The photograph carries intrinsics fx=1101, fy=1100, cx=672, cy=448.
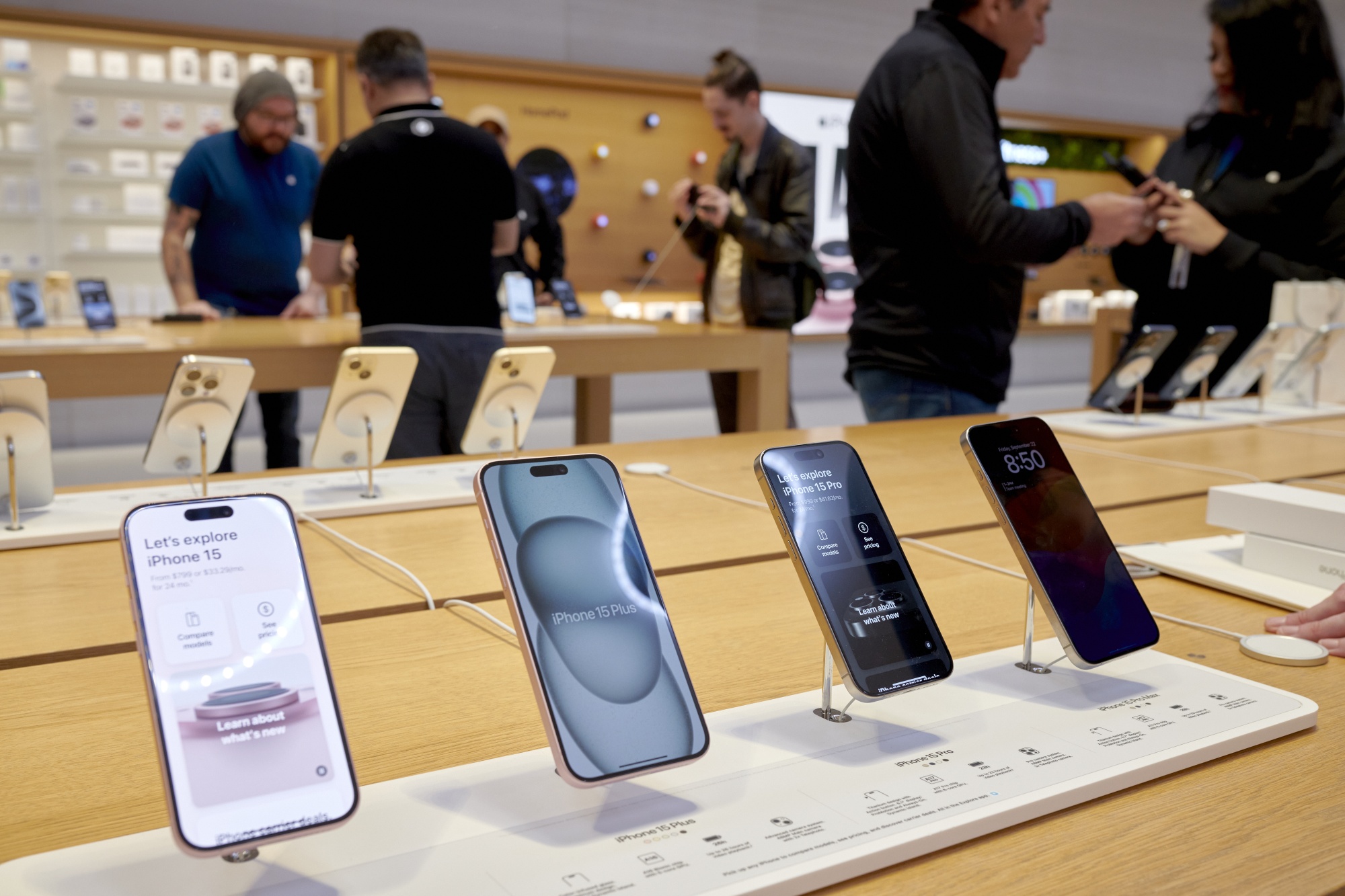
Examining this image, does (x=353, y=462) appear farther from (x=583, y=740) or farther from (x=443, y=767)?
(x=583, y=740)

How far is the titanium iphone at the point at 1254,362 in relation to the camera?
223 cm

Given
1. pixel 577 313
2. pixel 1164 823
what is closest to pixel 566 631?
pixel 1164 823

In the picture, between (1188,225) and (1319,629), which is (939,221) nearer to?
(1188,225)

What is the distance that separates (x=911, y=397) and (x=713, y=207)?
171 centimetres

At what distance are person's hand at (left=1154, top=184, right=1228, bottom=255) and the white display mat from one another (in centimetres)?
109

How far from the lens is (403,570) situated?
113 centimetres

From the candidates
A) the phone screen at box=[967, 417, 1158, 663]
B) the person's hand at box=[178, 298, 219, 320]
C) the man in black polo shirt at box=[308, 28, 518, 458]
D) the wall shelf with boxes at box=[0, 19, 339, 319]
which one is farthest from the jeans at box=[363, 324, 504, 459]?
the wall shelf with boxes at box=[0, 19, 339, 319]

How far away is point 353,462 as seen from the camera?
4.84ft

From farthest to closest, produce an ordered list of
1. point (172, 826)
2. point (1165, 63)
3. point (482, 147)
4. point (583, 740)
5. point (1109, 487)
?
point (1165, 63) < point (482, 147) < point (1109, 487) < point (583, 740) < point (172, 826)

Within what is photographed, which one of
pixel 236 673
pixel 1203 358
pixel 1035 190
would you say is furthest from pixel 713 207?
pixel 1035 190

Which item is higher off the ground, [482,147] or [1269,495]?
[482,147]

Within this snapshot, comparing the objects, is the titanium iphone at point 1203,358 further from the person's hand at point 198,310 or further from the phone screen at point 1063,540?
the person's hand at point 198,310

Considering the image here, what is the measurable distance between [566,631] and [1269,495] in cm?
87

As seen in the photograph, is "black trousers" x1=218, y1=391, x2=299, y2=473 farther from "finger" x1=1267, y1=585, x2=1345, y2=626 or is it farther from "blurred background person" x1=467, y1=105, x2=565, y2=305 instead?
"finger" x1=1267, y1=585, x2=1345, y2=626
